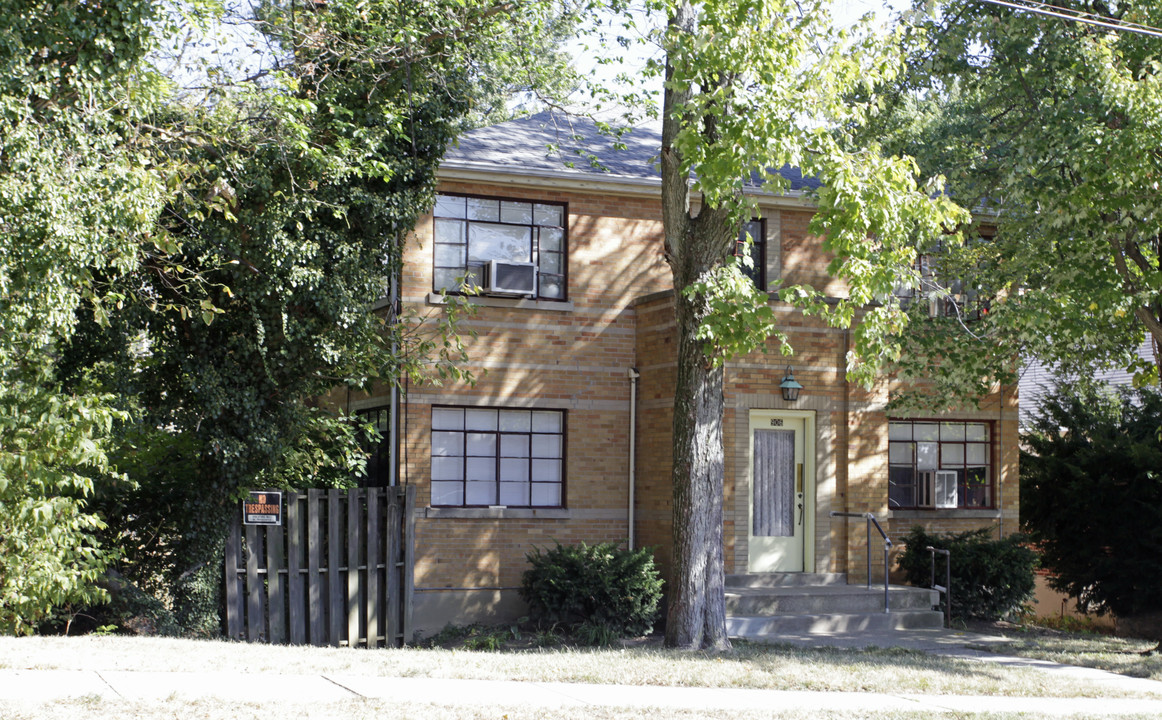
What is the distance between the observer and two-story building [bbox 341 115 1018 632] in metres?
15.4

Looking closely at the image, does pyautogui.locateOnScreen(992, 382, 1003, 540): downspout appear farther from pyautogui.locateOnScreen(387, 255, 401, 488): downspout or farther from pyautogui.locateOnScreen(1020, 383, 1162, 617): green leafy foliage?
pyautogui.locateOnScreen(387, 255, 401, 488): downspout

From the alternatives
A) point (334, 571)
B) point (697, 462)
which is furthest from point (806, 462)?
point (334, 571)

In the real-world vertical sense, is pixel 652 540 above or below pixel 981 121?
below

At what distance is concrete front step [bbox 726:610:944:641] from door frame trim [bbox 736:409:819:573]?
1.47 metres

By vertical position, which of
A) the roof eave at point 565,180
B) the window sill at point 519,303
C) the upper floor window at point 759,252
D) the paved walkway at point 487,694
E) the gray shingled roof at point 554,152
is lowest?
the paved walkway at point 487,694

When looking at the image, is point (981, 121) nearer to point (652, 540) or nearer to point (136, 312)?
point (652, 540)

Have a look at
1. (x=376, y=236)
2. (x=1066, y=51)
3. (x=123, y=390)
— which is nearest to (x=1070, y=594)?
(x=1066, y=51)

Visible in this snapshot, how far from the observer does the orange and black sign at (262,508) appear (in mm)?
13117

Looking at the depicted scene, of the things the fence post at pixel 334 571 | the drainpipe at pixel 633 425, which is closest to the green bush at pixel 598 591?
the drainpipe at pixel 633 425

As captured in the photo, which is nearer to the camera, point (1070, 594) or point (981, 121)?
point (981, 121)

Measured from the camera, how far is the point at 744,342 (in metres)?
11.1

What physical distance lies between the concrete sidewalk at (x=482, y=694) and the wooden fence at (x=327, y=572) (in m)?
4.83

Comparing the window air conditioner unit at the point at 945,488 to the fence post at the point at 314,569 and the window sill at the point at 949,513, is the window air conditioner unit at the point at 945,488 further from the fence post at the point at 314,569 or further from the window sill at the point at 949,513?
the fence post at the point at 314,569

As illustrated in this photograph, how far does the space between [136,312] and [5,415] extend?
2165mm
